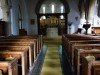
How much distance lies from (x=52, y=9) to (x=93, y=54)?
14438 mm

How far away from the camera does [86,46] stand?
435cm

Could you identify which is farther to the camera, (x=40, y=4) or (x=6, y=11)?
(x=40, y=4)

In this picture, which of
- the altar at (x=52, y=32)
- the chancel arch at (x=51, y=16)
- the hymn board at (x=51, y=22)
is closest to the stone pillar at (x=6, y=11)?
the altar at (x=52, y=32)

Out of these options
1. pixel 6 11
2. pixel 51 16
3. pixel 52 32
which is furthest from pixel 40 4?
pixel 6 11

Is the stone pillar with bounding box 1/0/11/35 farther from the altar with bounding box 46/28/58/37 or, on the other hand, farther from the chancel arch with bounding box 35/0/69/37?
the chancel arch with bounding box 35/0/69/37

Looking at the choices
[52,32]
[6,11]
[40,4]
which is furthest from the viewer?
[40,4]

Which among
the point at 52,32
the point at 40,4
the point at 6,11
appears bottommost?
the point at 52,32

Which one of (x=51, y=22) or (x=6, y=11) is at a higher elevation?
(x=6, y=11)

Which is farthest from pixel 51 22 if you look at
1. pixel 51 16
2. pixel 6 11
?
pixel 6 11

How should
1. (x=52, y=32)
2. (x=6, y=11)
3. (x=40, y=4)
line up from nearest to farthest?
(x=6, y=11)
(x=52, y=32)
(x=40, y=4)

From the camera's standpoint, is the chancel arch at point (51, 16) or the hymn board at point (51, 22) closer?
the chancel arch at point (51, 16)

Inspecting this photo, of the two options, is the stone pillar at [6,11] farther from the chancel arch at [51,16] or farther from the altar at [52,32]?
the chancel arch at [51,16]

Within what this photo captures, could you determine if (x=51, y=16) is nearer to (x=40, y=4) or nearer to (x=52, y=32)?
(x=40, y=4)

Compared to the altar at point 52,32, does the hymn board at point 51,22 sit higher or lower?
higher
